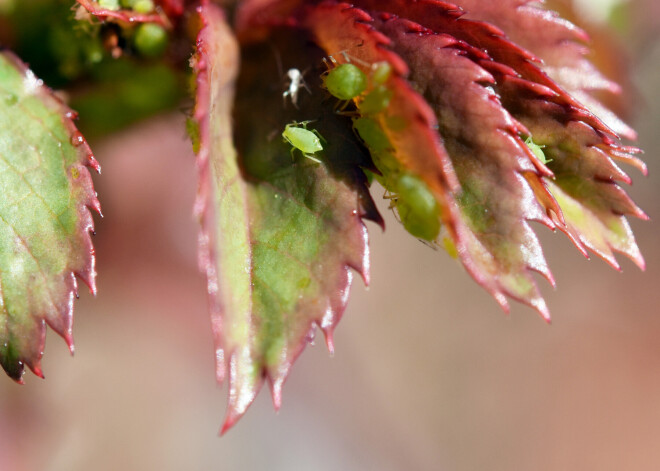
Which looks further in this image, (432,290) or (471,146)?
(432,290)

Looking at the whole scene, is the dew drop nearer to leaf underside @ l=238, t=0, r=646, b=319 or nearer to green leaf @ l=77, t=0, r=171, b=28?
green leaf @ l=77, t=0, r=171, b=28

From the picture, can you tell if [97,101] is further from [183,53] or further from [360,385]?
[360,385]

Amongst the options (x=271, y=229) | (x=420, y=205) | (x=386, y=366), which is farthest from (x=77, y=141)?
(x=386, y=366)

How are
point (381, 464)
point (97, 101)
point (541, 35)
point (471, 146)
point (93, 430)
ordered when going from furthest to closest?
point (381, 464), point (93, 430), point (97, 101), point (541, 35), point (471, 146)

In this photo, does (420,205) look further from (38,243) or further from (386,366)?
(386,366)

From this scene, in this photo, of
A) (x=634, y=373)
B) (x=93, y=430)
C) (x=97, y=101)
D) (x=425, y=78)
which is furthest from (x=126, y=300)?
(x=634, y=373)
